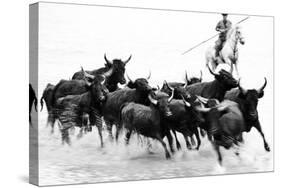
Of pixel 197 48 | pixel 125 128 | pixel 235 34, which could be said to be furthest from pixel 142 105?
pixel 235 34

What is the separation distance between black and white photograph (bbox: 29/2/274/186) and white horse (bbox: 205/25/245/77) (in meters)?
0.01

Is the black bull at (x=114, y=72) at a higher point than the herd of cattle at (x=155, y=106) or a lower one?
higher

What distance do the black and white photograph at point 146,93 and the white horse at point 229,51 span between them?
1 centimetres

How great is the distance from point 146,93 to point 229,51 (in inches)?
57.6

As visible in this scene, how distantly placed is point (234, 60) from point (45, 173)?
310 centimetres

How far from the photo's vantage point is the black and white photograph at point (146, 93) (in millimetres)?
8969

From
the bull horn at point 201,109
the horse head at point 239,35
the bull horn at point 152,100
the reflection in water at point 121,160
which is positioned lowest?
the reflection in water at point 121,160

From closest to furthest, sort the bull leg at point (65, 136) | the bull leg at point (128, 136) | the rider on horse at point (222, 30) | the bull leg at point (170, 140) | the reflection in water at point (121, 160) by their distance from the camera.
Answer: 1. the reflection in water at point (121, 160)
2. the bull leg at point (65, 136)
3. the bull leg at point (128, 136)
4. the bull leg at point (170, 140)
5. the rider on horse at point (222, 30)

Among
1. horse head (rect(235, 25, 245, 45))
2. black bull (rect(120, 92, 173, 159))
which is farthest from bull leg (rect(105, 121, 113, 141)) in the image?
horse head (rect(235, 25, 245, 45))

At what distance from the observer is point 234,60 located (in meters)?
10.3

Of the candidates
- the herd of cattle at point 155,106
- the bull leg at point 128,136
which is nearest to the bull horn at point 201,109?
the herd of cattle at point 155,106

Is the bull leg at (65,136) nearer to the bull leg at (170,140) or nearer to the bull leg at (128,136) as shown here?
the bull leg at (128,136)

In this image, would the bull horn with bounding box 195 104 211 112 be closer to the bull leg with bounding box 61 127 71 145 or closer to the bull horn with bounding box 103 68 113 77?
the bull horn with bounding box 103 68 113 77

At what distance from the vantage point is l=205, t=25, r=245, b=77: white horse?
33.2ft
